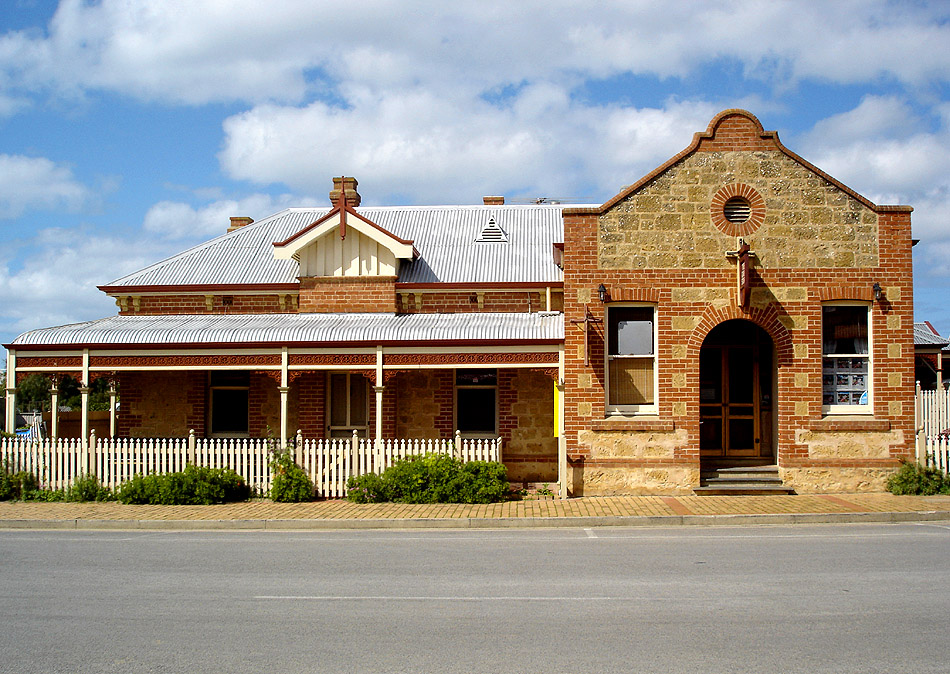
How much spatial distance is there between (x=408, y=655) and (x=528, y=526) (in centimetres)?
723

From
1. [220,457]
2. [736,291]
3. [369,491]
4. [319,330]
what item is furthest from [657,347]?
[220,457]

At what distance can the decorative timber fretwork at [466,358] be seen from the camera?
646 inches

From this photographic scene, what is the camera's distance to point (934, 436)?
16.1 meters

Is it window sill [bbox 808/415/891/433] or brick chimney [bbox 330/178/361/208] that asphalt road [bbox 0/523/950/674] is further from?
brick chimney [bbox 330/178/361/208]

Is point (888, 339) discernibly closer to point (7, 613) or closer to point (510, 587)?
point (510, 587)

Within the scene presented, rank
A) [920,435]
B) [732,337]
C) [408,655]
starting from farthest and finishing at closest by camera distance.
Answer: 1. [732,337]
2. [920,435]
3. [408,655]

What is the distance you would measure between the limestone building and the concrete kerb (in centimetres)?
240

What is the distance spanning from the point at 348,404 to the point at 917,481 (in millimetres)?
11352

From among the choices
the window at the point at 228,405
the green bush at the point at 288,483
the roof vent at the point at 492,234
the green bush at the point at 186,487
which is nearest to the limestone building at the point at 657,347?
the window at the point at 228,405

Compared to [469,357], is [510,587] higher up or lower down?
lower down

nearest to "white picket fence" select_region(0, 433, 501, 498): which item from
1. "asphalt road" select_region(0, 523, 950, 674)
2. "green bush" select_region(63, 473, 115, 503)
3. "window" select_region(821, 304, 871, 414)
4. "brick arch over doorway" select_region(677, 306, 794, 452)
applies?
"green bush" select_region(63, 473, 115, 503)

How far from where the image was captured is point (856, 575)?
8891mm

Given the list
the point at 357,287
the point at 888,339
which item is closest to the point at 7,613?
the point at 357,287

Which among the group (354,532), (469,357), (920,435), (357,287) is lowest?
(354,532)
